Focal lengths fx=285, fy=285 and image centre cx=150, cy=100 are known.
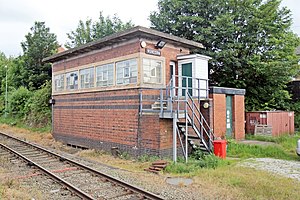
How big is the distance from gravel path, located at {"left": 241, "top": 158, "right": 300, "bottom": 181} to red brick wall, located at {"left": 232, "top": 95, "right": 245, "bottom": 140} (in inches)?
188

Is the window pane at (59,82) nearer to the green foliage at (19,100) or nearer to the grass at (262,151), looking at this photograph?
the grass at (262,151)

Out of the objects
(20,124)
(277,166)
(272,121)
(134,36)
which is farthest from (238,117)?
(20,124)

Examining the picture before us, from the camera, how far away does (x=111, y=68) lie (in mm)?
12836

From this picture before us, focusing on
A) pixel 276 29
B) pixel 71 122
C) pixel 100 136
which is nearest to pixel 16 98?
pixel 71 122

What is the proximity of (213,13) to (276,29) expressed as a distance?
4.59m

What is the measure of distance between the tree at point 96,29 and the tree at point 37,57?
4.20m

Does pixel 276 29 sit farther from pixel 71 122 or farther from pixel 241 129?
pixel 71 122

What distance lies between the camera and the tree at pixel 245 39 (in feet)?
63.9

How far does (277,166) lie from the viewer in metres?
9.32

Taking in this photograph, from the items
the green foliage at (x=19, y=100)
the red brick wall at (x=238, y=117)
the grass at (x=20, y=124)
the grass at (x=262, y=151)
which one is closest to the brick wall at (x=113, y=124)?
the grass at (x=262, y=151)

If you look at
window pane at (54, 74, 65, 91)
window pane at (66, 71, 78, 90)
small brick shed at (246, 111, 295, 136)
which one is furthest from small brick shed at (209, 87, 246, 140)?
window pane at (54, 74, 65, 91)

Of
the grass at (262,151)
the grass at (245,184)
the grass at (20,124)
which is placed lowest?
the grass at (245,184)

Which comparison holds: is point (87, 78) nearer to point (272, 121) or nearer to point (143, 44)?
point (143, 44)

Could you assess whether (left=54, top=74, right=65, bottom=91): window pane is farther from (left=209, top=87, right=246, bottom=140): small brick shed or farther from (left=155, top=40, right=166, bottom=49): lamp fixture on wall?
(left=209, top=87, right=246, bottom=140): small brick shed
